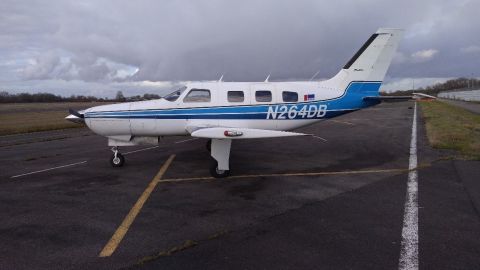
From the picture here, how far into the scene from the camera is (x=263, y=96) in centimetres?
1066

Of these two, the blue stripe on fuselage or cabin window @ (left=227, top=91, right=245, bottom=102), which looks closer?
the blue stripe on fuselage

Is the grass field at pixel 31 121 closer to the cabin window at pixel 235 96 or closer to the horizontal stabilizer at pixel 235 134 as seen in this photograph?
the cabin window at pixel 235 96

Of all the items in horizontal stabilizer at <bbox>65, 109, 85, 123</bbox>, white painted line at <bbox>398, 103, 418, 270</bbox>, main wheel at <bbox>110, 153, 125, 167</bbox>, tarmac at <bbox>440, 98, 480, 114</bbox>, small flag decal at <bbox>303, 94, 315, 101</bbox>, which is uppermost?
small flag decal at <bbox>303, 94, 315, 101</bbox>

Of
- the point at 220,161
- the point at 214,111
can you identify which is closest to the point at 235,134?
the point at 220,161

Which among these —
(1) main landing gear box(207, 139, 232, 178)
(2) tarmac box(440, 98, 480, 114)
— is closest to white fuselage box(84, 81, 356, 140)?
(1) main landing gear box(207, 139, 232, 178)

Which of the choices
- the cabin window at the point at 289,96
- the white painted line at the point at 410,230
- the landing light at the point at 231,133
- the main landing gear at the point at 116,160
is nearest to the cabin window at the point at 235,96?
the cabin window at the point at 289,96

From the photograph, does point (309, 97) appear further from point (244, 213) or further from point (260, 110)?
point (244, 213)

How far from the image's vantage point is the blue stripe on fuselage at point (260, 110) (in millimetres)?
10219

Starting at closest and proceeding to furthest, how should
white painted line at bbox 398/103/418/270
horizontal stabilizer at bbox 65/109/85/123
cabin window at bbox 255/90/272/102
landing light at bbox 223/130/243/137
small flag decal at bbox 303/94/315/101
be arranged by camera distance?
white painted line at bbox 398/103/418/270
landing light at bbox 223/130/243/137
horizontal stabilizer at bbox 65/109/85/123
cabin window at bbox 255/90/272/102
small flag decal at bbox 303/94/315/101

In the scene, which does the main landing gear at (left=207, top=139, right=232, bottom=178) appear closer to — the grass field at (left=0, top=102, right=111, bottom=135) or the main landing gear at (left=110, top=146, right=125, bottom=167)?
the main landing gear at (left=110, top=146, right=125, bottom=167)

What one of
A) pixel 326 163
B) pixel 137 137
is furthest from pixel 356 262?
pixel 137 137

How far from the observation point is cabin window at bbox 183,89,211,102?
10.3m

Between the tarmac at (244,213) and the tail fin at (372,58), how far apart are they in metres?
2.74

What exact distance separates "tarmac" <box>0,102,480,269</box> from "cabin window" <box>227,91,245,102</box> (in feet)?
6.89
